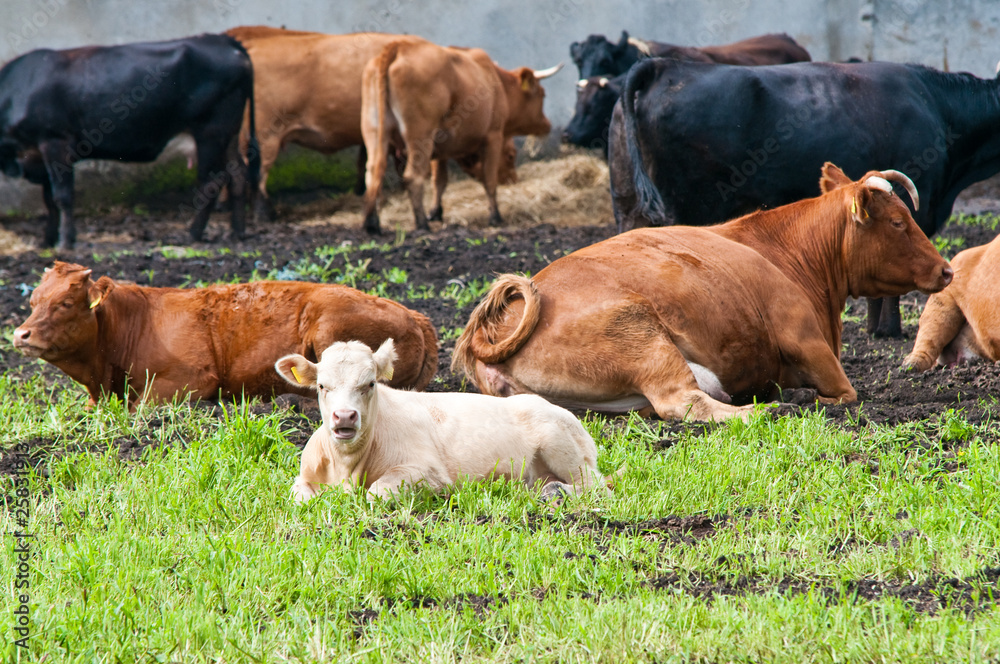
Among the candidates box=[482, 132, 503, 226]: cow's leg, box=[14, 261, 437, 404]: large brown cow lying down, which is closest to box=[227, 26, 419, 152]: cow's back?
box=[482, 132, 503, 226]: cow's leg

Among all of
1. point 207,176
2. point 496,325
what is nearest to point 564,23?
point 207,176

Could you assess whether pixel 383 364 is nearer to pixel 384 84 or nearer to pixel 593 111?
pixel 384 84

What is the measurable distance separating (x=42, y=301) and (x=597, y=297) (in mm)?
2989

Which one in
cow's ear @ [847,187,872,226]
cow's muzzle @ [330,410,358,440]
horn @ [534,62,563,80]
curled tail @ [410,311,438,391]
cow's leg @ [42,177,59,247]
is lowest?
cow's leg @ [42,177,59,247]

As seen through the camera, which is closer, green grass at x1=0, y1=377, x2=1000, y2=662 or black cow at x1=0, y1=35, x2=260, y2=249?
green grass at x1=0, y1=377, x2=1000, y2=662

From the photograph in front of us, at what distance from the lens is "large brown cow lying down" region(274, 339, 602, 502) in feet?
A: 14.0

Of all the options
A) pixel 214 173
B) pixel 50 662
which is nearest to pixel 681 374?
pixel 50 662

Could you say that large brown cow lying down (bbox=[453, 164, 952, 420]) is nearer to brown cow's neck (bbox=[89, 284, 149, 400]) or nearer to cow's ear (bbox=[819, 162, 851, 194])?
cow's ear (bbox=[819, 162, 851, 194])

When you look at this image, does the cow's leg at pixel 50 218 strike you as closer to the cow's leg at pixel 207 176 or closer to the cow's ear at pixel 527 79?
the cow's leg at pixel 207 176

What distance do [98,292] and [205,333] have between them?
2.04 feet

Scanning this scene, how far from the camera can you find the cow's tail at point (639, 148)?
8.03 metres

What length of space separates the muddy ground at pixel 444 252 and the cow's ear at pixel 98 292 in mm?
1034

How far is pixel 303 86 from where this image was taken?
14914 mm

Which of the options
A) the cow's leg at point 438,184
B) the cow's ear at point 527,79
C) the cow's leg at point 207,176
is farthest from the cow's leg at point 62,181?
the cow's ear at point 527,79
